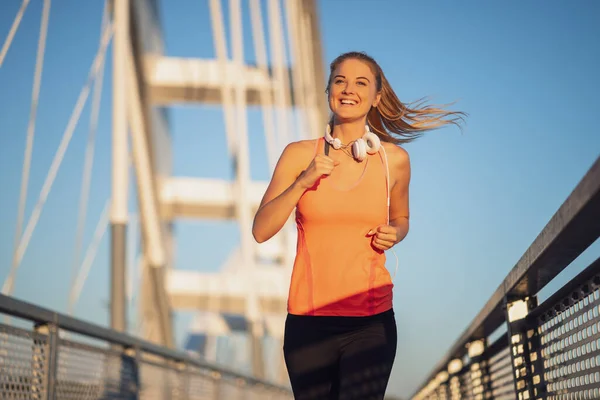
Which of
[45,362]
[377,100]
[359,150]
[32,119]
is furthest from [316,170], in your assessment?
[32,119]

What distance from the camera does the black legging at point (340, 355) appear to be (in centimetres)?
291

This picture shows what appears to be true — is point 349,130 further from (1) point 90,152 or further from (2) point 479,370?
(1) point 90,152

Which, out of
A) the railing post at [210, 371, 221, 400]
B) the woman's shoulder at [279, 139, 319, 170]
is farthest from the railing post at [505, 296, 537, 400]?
the railing post at [210, 371, 221, 400]

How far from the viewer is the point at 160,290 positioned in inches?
662

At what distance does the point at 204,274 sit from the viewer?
78.2 feet

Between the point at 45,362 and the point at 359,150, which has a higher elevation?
the point at 359,150

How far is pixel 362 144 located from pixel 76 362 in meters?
2.43

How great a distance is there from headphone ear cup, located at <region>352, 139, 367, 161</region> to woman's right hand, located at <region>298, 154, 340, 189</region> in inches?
7.5

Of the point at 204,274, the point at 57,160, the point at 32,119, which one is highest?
the point at 204,274

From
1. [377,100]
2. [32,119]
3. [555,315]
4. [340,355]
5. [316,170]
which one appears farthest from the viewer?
[32,119]

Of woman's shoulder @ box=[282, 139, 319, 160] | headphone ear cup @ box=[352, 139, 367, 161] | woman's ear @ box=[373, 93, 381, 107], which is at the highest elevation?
woman's ear @ box=[373, 93, 381, 107]

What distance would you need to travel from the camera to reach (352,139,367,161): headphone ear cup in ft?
10.1

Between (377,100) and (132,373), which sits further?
(132,373)

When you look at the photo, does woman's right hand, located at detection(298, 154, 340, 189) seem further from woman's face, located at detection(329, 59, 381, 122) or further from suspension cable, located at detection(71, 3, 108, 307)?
suspension cable, located at detection(71, 3, 108, 307)
